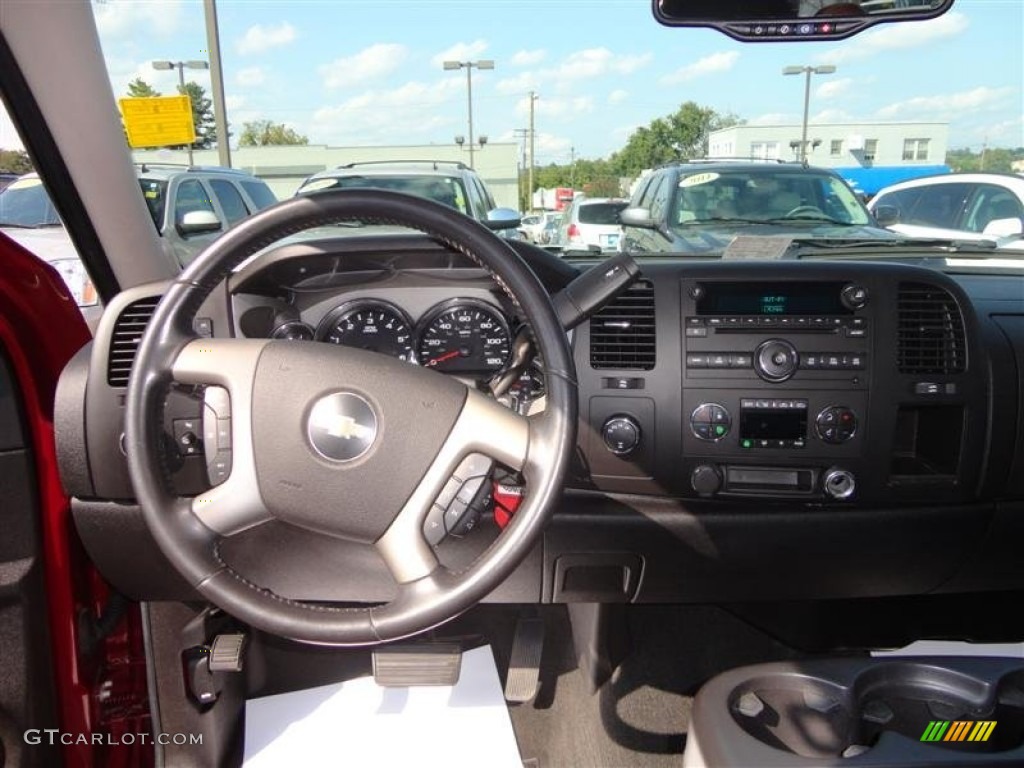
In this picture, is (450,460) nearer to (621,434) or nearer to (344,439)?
(344,439)

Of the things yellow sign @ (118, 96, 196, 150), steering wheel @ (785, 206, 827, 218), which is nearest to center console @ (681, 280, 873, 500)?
yellow sign @ (118, 96, 196, 150)

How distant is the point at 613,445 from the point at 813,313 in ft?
2.02

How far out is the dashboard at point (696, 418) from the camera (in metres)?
2.06

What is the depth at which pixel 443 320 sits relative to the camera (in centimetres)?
221

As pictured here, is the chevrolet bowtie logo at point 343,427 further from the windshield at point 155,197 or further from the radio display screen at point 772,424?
the windshield at point 155,197

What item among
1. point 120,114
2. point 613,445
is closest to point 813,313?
point 613,445

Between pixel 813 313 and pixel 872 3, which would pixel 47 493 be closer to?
pixel 813 313

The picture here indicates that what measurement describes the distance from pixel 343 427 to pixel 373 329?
2.58 ft

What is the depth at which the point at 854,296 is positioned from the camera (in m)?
2.05

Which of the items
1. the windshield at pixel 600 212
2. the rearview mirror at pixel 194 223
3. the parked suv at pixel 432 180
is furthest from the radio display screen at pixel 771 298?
the windshield at pixel 600 212

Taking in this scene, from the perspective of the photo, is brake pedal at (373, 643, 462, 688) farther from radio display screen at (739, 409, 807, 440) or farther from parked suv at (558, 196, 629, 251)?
parked suv at (558, 196, 629, 251)

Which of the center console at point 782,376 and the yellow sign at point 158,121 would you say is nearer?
the center console at point 782,376

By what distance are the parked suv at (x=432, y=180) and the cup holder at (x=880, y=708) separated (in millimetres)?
1567

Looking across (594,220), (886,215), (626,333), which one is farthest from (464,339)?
(594,220)
